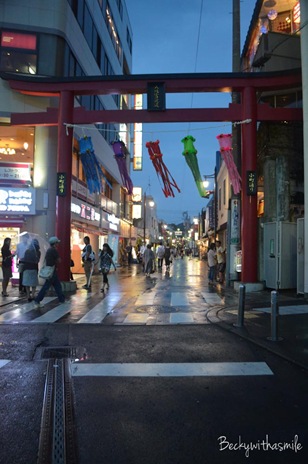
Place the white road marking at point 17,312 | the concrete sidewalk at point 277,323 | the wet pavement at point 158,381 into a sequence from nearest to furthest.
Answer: the wet pavement at point 158,381 < the concrete sidewalk at point 277,323 < the white road marking at point 17,312

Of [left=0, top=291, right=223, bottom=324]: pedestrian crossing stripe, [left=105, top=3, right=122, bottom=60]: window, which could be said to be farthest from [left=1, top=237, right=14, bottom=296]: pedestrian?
[left=105, top=3, right=122, bottom=60]: window

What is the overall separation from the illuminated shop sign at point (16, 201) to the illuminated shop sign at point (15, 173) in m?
0.41

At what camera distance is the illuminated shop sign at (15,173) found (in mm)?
14898

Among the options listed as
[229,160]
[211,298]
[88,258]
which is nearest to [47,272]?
[88,258]

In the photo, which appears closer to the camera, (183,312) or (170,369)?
(170,369)

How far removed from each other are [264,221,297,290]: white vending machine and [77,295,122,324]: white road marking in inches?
204

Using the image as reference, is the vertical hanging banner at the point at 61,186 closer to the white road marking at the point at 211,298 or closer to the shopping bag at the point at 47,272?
the shopping bag at the point at 47,272

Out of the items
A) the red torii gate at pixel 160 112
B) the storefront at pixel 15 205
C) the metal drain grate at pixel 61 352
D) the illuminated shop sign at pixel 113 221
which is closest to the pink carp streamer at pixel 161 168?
the red torii gate at pixel 160 112

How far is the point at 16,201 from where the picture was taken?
14.8m

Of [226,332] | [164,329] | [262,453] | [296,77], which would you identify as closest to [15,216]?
[164,329]

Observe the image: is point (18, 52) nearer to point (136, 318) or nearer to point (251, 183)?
point (251, 183)

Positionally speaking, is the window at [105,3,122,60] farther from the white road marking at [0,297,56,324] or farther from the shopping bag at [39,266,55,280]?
the white road marking at [0,297,56,324]

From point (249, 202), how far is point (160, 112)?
4.48 m

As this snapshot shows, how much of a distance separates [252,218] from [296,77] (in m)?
5.07
